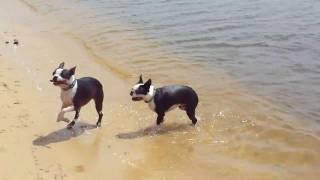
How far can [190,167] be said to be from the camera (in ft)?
24.2

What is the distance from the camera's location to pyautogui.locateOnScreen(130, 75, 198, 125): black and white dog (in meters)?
8.13

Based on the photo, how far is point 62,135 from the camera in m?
7.95

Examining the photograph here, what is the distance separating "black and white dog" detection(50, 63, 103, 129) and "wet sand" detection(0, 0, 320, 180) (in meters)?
0.40

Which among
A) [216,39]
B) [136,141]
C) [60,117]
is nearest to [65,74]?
[60,117]

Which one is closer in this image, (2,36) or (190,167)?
(190,167)

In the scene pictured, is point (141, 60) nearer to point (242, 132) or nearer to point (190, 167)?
point (242, 132)

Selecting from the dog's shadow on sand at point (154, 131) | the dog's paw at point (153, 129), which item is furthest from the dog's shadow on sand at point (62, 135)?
the dog's paw at point (153, 129)

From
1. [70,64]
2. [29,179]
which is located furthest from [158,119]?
[70,64]

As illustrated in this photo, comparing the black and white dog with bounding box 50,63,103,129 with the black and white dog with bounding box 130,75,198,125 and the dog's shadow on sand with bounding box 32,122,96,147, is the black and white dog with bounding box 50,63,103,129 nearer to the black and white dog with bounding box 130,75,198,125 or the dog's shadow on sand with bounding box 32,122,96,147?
the dog's shadow on sand with bounding box 32,122,96,147

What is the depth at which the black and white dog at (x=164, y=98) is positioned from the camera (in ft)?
26.7

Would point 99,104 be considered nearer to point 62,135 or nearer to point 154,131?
point 62,135

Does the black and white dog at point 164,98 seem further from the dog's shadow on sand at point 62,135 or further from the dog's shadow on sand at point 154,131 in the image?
the dog's shadow on sand at point 62,135

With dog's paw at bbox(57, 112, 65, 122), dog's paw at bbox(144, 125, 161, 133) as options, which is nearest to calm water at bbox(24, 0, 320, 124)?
dog's paw at bbox(144, 125, 161, 133)

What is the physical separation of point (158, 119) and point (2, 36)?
258 inches
